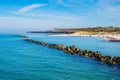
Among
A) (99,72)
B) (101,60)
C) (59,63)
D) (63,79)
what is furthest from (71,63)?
(63,79)

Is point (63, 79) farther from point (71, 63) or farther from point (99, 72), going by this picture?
point (71, 63)

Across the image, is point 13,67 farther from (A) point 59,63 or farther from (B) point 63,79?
(B) point 63,79

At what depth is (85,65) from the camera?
3191cm

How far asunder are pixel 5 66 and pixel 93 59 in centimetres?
1245

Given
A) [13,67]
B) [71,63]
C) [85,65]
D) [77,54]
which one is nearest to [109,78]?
[85,65]

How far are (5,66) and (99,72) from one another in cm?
1179

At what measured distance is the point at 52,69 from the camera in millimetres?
30094

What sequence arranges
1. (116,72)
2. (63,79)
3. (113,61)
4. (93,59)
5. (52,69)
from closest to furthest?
(63,79) → (116,72) → (52,69) → (113,61) → (93,59)

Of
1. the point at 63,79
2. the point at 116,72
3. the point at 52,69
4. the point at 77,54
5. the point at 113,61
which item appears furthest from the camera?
the point at 77,54

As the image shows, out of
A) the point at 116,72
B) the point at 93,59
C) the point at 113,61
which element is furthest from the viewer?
the point at 93,59

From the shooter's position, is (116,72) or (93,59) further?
(93,59)

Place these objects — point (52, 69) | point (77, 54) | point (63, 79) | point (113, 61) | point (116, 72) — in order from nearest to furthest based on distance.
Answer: point (63, 79) → point (116, 72) → point (52, 69) → point (113, 61) → point (77, 54)

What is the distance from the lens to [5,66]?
31.9m

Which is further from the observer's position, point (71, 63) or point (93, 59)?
point (93, 59)
